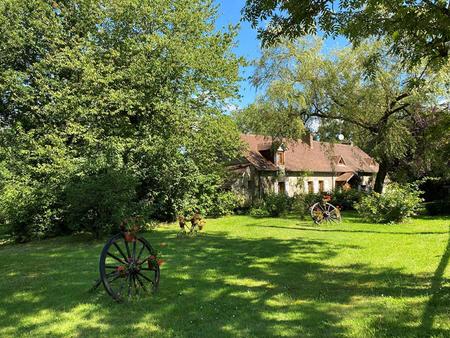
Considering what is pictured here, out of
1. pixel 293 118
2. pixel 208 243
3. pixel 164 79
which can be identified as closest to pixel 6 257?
pixel 208 243

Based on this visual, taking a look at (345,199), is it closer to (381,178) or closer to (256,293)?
(381,178)

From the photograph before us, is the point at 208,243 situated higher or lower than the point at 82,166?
lower

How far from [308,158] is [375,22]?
3119 cm

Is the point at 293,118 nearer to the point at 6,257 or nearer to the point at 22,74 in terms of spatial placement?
the point at 22,74

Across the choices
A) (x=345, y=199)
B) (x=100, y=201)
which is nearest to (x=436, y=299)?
(x=100, y=201)

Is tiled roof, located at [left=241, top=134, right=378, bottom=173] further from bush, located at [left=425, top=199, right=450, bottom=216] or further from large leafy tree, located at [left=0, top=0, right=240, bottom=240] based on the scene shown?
large leafy tree, located at [left=0, top=0, right=240, bottom=240]

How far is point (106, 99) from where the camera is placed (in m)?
17.9

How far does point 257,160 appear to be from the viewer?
2992 cm

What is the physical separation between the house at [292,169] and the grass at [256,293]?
43.6 feet

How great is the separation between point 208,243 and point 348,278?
6366 millimetres

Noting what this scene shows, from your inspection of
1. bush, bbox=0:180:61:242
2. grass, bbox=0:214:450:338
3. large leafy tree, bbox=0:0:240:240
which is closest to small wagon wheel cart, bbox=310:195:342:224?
grass, bbox=0:214:450:338

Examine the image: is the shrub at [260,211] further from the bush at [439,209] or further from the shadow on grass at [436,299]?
the shadow on grass at [436,299]

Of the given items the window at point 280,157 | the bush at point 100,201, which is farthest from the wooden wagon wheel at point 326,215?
the window at point 280,157

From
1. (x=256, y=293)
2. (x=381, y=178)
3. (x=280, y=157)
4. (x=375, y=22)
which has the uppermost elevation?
(x=280, y=157)
